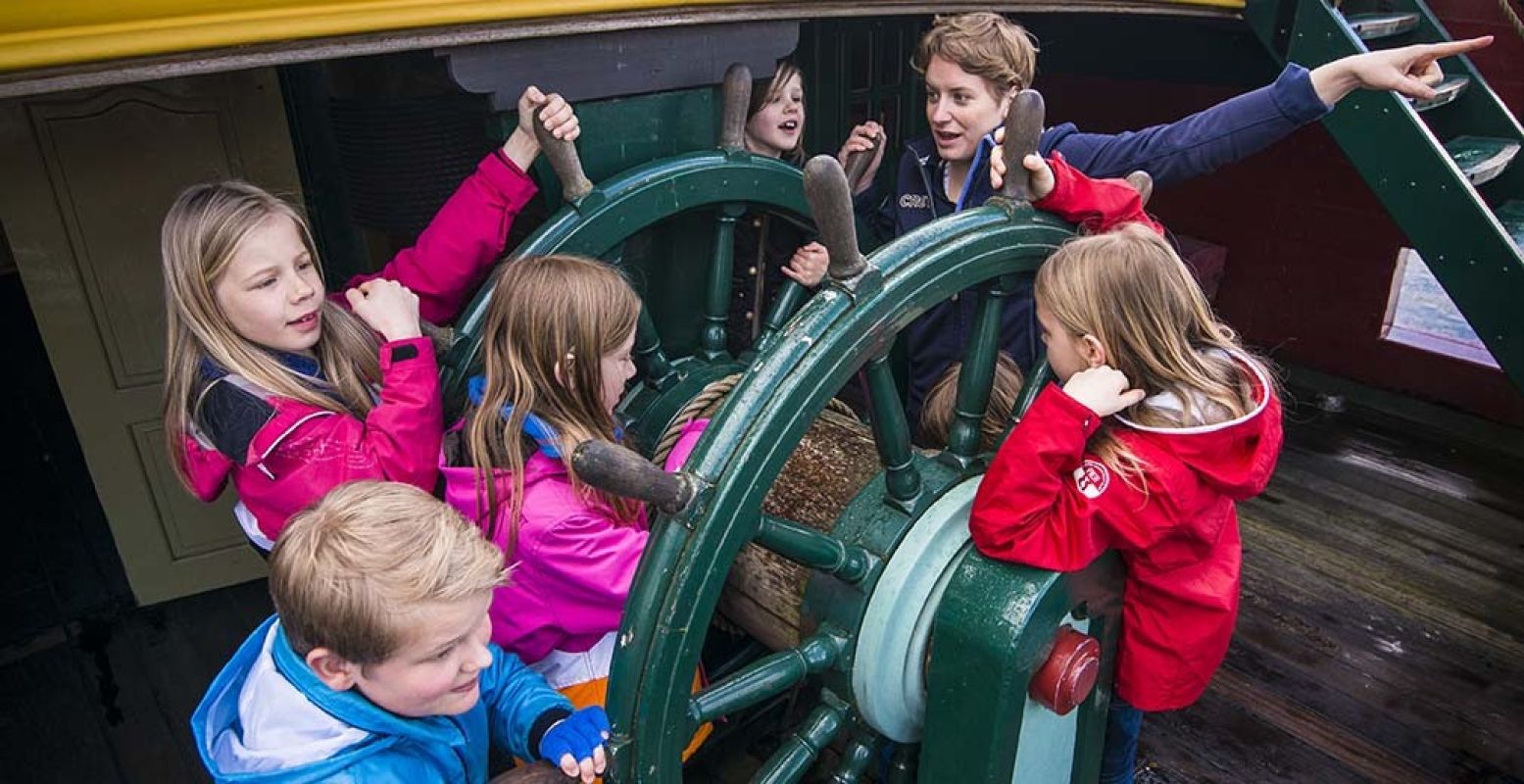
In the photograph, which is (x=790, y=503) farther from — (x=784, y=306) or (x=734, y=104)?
(x=734, y=104)

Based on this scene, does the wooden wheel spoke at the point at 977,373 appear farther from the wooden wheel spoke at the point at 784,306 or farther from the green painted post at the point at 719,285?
the green painted post at the point at 719,285

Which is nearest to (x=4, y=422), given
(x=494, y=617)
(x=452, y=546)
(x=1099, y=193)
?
(x=494, y=617)

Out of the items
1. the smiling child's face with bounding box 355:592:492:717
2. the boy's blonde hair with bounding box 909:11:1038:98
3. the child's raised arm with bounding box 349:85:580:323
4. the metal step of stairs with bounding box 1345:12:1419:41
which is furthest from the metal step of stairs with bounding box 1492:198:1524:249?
the smiling child's face with bounding box 355:592:492:717

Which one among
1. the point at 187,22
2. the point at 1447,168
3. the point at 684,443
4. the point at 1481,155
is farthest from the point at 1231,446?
the point at 1481,155

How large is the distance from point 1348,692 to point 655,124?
7.31 ft

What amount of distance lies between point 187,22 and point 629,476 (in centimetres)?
85

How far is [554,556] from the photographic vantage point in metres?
1.55

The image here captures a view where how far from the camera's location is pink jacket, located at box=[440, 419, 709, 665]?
1.55 metres

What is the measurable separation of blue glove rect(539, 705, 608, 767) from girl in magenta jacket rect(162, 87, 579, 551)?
474 millimetres

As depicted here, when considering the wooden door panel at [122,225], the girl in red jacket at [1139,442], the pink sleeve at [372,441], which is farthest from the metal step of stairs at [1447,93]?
the wooden door panel at [122,225]

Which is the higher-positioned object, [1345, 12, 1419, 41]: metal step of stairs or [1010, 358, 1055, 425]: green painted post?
[1345, 12, 1419, 41]: metal step of stairs

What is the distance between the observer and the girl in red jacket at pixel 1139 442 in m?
1.39

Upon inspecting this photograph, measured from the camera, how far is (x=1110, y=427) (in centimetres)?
146

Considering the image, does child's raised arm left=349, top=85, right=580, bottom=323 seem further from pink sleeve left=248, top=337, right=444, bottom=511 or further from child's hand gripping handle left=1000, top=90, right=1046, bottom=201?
child's hand gripping handle left=1000, top=90, right=1046, bottom=201
